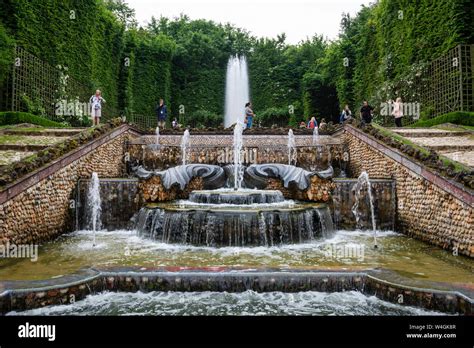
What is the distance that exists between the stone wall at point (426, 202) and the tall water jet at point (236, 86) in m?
21.0

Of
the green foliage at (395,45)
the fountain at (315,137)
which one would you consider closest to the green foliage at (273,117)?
the green foliage at (395,45)

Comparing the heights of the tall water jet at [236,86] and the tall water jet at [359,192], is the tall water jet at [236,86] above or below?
above

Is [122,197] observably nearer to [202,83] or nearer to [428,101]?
[428,101]

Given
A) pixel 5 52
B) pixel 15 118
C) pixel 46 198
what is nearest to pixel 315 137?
pixel 46 198

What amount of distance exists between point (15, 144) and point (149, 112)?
1721 centimetres

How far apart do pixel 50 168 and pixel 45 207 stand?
0.80 meters

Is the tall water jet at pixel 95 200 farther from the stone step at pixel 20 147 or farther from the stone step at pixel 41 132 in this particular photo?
the stone step at pixel 41 132

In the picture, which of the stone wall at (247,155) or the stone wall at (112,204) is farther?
the stone wall at (247,155)

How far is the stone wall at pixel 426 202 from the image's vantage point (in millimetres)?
6328

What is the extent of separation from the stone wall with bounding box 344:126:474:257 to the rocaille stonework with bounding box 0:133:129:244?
23.9 feet

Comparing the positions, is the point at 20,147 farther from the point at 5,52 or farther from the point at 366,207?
the point at 366,207

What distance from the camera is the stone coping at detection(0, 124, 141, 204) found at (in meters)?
6.65

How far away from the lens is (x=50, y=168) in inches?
316
